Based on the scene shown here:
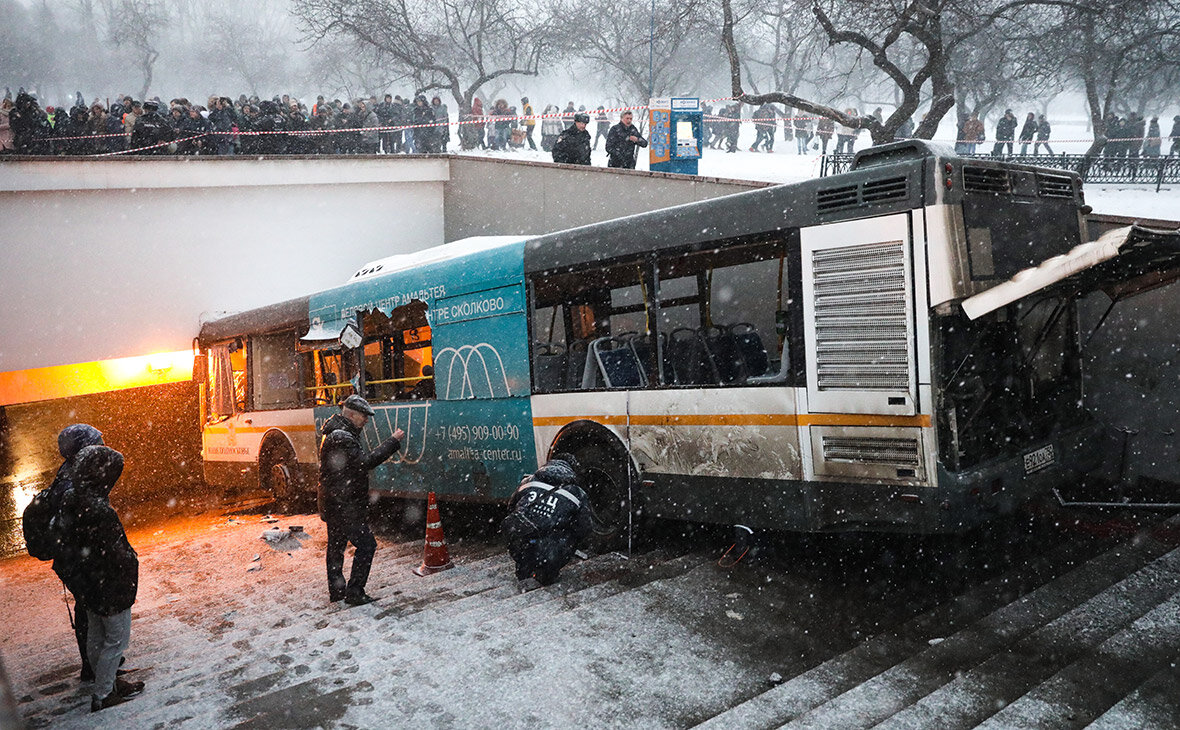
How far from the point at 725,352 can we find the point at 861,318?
1737 mm

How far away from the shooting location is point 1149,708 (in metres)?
3.70

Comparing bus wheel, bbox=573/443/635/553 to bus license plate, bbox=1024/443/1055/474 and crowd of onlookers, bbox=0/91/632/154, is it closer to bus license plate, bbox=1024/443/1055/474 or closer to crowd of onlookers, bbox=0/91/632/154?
bus license plate, bbox=1024/443/1055/474

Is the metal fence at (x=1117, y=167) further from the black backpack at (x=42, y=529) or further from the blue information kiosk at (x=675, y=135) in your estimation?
the black backpack at (x=42, y=529)

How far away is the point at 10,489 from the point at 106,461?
1736 cm

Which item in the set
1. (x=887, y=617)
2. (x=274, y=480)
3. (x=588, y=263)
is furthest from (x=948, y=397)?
(x=274, y=480)

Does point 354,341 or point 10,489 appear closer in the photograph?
point 354,341

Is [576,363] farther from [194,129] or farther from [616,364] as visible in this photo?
[194,129]

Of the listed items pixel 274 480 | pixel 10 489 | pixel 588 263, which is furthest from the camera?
pixel 10 489

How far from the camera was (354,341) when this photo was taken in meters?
10.0

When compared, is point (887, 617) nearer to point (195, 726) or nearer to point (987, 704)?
point (987, 704)

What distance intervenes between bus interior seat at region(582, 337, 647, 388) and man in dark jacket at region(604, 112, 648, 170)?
26.9 feet

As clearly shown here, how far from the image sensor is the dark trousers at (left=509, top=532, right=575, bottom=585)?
21.1ft

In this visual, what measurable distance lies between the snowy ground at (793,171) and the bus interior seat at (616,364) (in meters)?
3.25

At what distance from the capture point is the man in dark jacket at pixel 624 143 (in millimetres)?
14875
